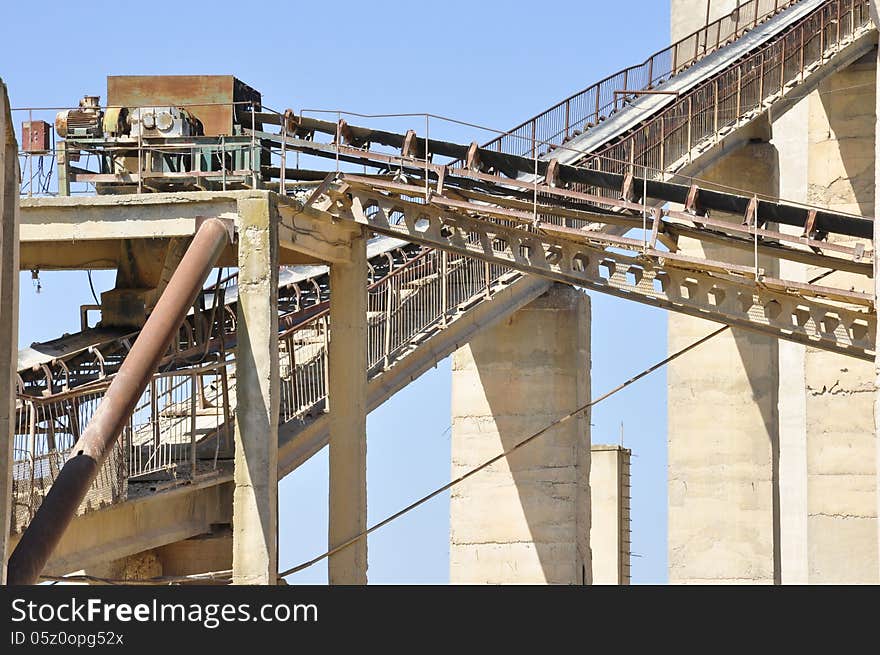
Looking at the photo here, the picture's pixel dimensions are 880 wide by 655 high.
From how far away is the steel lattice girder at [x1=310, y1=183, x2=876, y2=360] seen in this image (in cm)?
2464

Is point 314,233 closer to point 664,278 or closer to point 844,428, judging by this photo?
point 664,278

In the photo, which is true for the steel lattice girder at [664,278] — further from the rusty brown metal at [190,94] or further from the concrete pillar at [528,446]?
the concrete pillar at [528,446]

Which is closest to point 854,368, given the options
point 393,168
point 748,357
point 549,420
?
point 748,357

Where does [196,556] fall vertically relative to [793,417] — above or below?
below

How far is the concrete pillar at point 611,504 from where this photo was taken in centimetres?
4050

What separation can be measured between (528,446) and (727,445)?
188 inches

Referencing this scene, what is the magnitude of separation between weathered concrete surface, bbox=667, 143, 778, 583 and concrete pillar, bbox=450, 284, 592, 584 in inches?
127

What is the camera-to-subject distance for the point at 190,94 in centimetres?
2719

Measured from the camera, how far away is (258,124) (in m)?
28.4

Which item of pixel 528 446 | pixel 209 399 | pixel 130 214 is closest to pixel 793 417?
pixel 528 446

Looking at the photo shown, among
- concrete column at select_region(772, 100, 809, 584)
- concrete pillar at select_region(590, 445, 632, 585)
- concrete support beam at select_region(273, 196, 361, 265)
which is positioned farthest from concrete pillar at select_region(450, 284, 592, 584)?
concrete column at select_region(772, 100, 809, 584)

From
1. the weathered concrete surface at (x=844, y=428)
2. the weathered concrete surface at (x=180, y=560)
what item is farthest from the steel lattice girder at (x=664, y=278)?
the weathered concrete surface at (x=844, y=428)

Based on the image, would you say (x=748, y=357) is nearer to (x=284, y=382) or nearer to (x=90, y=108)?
(x=284, y=382)

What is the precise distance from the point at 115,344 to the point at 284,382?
98.3 inches
